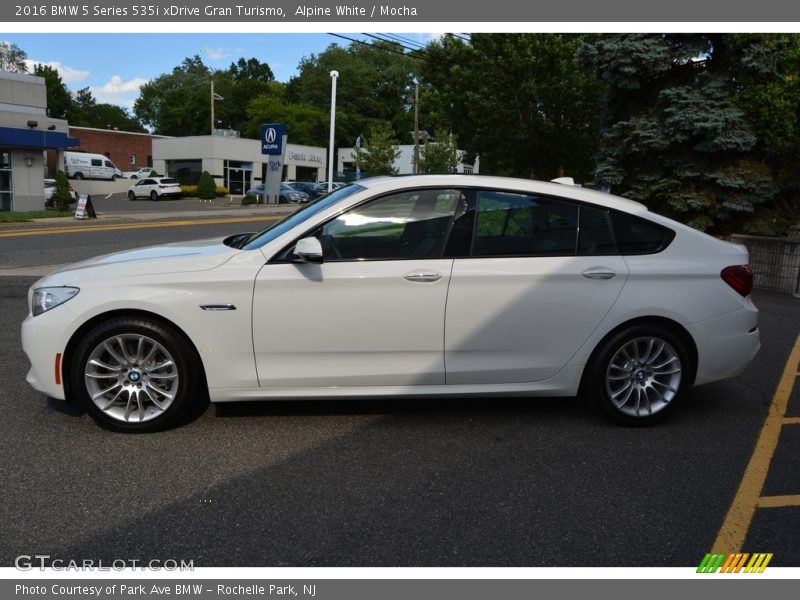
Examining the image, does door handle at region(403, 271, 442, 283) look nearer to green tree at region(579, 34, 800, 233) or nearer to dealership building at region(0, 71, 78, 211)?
green tree at region(579, 34, 800, 233)

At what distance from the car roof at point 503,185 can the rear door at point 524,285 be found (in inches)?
2.6

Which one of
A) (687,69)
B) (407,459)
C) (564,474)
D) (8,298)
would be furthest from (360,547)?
(687,69)

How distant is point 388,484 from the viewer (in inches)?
154

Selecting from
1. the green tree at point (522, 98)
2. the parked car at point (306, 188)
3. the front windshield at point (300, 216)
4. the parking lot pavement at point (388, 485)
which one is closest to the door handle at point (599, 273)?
the parking lot pavement at point (388, 485)

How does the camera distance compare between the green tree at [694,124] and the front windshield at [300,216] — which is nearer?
the front windshield at [300,216]

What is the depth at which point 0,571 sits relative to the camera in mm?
2982

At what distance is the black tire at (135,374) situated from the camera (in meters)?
4.38

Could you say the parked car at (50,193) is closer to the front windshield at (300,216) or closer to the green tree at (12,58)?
the front windshield at (300,216)

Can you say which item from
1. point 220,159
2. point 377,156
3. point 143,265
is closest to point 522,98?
point 377,156

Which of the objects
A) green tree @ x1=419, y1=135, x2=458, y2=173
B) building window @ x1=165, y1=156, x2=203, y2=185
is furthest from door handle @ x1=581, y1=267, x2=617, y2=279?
building window @ x1=165, y1=156, x2=203, y2=185

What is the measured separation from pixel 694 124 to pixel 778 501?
466 inches

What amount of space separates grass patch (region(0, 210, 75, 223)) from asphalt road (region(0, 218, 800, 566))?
2379 cm

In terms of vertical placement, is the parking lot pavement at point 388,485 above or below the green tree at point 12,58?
below

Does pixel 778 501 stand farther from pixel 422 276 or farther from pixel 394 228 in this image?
pixel 394 228
